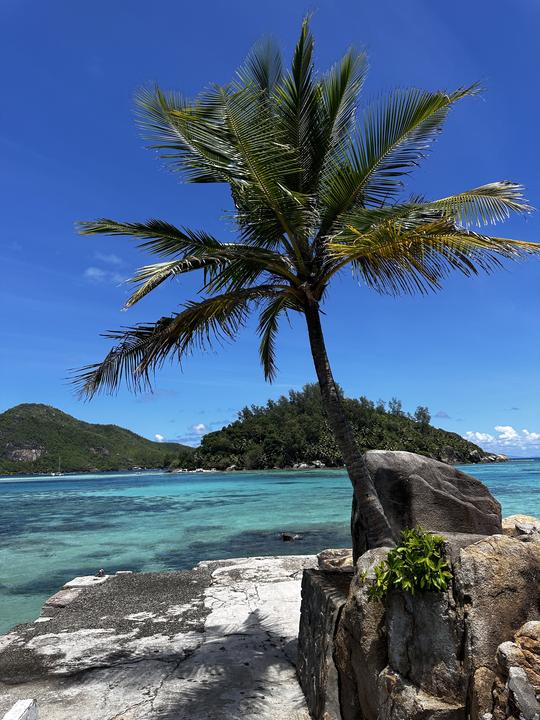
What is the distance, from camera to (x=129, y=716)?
450 centimetres

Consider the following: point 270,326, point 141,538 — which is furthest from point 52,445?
point 270,326

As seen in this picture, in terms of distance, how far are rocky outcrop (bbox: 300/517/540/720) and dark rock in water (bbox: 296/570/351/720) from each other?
58 cm

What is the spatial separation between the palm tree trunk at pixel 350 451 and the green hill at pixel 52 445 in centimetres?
14582

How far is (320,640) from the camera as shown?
14.3 feet

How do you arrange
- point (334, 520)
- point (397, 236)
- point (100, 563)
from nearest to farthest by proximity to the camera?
point (397, 236), point (100, 563), point (334, 520)

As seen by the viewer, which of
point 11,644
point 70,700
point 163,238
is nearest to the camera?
point 70,700

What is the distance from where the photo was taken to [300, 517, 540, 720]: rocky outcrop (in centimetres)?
266

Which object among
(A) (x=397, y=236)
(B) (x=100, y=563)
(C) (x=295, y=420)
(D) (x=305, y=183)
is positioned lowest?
(B) (x=100, y=563)

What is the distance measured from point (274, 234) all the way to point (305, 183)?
2.74 feet

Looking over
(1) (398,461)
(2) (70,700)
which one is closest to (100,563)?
(2) (70,700)

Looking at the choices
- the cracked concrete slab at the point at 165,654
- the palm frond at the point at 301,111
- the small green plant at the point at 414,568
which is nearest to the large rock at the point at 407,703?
the small green plant at the point at 414,568

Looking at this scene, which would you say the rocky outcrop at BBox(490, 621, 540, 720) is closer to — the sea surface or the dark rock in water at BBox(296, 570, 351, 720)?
the dark rock in water at BBox(296, 570, 351, 720)

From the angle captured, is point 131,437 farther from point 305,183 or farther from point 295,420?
point 305,183

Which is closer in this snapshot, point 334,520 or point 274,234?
point 274,234
